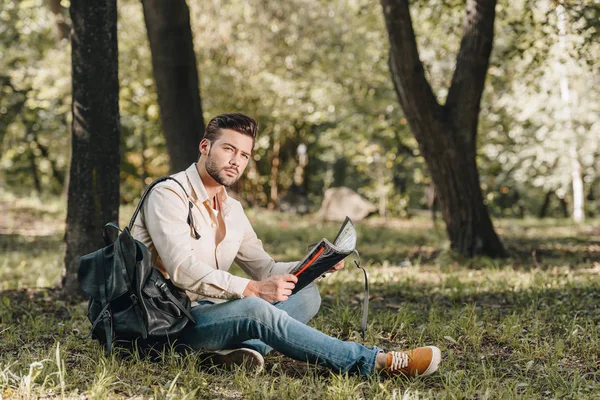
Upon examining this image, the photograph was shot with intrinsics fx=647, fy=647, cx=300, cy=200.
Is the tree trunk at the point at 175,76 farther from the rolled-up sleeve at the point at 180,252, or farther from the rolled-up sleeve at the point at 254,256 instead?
the rolled-up sleeve at the point at 180,252

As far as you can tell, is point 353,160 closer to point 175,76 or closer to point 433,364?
point 175,76

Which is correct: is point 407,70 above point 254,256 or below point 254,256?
above

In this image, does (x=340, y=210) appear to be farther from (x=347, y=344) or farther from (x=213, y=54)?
(x=347, y=344)

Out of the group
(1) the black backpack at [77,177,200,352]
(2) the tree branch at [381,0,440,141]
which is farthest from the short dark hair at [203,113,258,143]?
(2) the tree branch at [381,0,440,141]

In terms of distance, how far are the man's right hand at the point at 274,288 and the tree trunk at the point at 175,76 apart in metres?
4.45

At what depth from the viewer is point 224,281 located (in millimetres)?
3264

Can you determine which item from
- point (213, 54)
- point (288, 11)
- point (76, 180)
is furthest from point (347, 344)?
point (213, 54)

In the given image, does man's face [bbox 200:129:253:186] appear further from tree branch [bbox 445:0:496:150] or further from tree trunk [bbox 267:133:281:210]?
tree trunk [bbox 267:133:281:210]

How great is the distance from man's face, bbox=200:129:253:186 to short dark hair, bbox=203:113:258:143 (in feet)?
0.07

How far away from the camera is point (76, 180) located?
539 centimetres

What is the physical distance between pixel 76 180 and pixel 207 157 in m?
2.30

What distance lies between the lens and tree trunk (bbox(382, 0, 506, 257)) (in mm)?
7598

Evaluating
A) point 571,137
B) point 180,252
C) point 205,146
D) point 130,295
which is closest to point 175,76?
point 205,146

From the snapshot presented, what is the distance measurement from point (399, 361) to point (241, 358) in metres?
0.82
